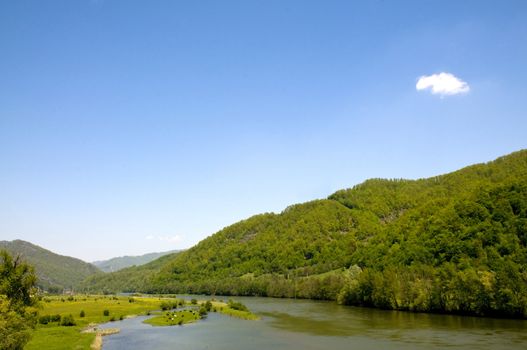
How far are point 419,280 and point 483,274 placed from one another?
64.6ft

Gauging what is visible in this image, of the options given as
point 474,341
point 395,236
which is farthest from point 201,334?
point 395,236

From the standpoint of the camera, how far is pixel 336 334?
76812 millimetres

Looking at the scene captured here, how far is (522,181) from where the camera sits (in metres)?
147

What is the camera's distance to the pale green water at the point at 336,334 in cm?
6562

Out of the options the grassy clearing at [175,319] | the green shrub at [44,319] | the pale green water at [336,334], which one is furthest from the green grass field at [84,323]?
the pale green water at [336,334]

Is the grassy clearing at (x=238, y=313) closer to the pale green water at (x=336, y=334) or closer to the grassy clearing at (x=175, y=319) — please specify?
the pale green water at (x=336, y=334)

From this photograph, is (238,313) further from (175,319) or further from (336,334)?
(336,334)

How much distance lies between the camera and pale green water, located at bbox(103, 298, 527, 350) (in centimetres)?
6562

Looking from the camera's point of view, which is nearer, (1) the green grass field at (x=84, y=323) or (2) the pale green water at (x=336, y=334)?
(2) the pale green water at (x=336, y=334)

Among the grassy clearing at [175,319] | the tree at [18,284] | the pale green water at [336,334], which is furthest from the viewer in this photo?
the grassy clearing at [175,319]

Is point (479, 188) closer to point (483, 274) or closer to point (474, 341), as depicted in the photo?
point (483, 274)

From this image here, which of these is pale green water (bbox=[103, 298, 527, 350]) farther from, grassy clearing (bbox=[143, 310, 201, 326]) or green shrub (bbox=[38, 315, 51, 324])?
green shrub (bbox=[38, 315, 51, 324])

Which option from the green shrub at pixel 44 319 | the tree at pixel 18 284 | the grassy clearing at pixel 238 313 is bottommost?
the grassy clearing at pixel 238 313

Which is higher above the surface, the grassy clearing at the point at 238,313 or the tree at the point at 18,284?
the tree at the point at 18,284
